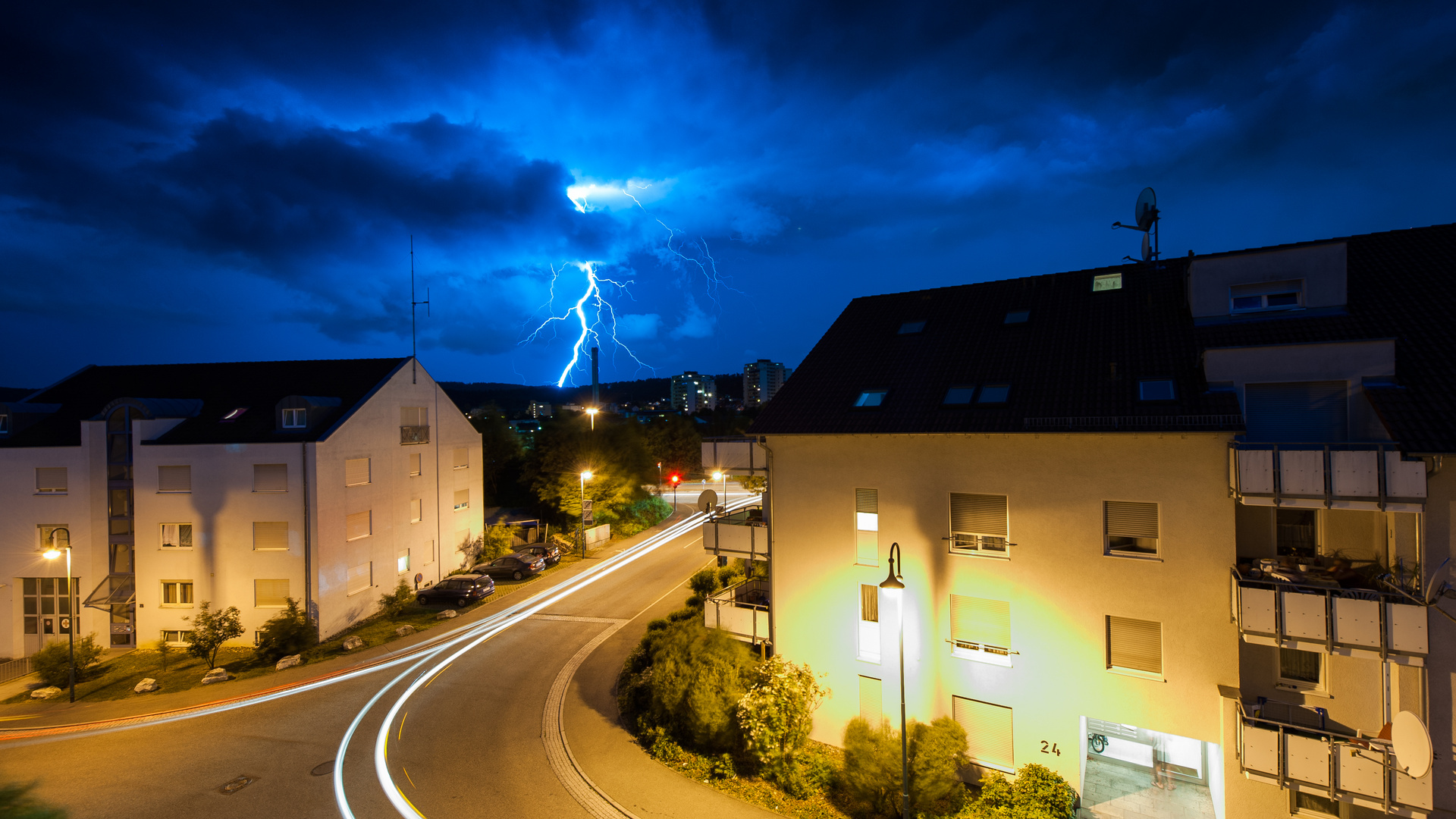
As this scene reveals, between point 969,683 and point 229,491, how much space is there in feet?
88.1

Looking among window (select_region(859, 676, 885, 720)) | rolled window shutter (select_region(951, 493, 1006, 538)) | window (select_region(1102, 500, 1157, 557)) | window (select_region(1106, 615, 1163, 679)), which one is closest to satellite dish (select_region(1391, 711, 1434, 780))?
window (select_region(1106, 615, 1163, 679))

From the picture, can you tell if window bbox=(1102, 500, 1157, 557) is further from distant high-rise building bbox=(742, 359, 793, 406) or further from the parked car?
distant high-rise building bbox=(742, 359, 793, 406)

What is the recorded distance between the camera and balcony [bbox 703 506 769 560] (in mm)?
15492

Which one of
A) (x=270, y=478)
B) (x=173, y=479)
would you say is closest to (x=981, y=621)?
(x=270, y=478)

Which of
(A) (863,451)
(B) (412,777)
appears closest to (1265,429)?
(A) (863,451)

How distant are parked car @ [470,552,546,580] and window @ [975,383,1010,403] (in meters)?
24.7

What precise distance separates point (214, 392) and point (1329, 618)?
3792cm

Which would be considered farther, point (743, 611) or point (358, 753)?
point (743, 611)

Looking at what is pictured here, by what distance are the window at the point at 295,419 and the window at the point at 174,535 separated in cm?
546

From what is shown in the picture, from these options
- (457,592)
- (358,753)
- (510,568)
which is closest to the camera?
(358,753)

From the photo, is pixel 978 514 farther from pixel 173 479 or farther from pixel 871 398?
pixel 173 479

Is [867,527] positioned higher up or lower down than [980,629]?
higher up

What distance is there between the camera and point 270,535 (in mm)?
22359

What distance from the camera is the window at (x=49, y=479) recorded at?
23.8 metres
